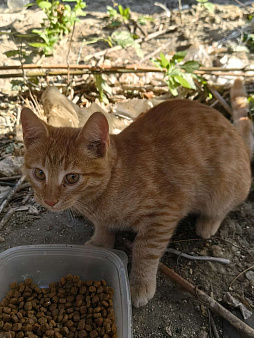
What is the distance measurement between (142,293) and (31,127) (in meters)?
1.01

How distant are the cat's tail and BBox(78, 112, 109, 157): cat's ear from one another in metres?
1.30

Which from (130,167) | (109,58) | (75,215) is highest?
(130,167)

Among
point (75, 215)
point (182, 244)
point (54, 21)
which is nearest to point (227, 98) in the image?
point (182, 244)

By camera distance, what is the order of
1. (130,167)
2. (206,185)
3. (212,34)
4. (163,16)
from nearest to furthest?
(130,167) < (206,185) < (212,34) < (163,16)

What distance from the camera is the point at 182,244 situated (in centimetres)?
201

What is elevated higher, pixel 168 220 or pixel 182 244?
pixel 168 220

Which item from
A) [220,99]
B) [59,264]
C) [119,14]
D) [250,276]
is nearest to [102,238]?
[59,264]

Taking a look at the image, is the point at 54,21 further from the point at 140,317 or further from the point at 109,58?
the point at 140,317

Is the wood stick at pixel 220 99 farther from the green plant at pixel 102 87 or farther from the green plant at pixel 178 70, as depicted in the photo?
the green plant at pixel 102 87

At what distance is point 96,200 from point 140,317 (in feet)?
2.06

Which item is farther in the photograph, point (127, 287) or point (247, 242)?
point (247, 242)

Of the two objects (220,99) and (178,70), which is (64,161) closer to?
(178,70)

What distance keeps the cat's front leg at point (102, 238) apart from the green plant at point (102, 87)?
1.47 m

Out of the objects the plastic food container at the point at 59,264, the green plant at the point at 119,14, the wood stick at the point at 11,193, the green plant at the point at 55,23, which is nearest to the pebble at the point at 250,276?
the plastic food container at the point at 59,264
